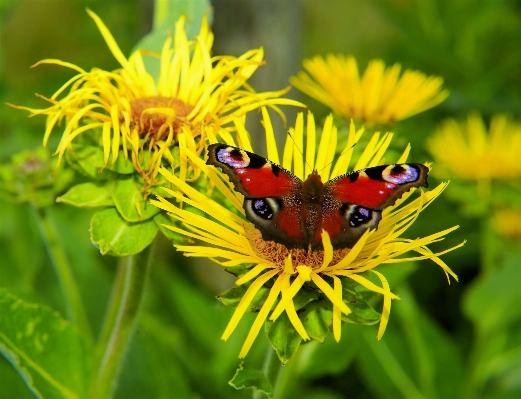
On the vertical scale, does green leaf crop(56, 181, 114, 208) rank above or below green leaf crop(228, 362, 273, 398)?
above

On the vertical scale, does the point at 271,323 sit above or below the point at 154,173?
below

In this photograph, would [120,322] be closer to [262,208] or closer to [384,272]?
[262,208]

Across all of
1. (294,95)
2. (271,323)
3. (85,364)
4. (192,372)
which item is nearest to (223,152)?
(271,323)

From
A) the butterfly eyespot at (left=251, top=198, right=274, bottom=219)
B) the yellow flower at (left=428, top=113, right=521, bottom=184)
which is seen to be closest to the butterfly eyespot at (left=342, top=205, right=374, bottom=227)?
the butterfly eyespot at (left=251, top=198, right=274, bottom=219)

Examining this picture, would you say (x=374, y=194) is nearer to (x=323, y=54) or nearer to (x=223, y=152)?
(x=223, y=152)

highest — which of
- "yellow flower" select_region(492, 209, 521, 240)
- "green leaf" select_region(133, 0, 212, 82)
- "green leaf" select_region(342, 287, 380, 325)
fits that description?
"yellow flower" select_region(492, 209, 521, 240)

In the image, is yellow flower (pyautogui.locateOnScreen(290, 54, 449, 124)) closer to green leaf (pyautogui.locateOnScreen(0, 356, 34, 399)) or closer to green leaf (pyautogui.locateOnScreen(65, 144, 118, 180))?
green leaf (pyautogui.locateOnScreen(65, 144, 118, 180))

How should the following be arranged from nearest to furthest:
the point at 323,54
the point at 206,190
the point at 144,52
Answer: the point at 206,190 < the point at 144,52 < the point at 323,54
